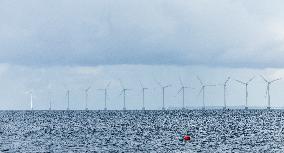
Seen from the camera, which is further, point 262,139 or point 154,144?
point 262,139

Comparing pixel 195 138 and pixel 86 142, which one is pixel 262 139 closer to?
pixel 195 138

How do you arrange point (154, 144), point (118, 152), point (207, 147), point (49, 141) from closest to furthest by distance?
point (118, 152) < point (207, 147) < point (154, 144) < point (49, 141)

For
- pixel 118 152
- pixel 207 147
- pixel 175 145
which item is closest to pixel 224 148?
pixel 207 147

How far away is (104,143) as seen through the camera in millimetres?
124188

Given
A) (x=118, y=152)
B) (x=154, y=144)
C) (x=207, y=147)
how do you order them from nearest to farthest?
(x=118, y=152), (x=207, y=147), (x=154, y=144)

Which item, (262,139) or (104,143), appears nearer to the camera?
(104,143)

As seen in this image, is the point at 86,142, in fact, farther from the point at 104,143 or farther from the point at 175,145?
the point at 175,145

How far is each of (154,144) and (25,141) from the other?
30.1m

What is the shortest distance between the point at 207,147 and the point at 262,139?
2531cm

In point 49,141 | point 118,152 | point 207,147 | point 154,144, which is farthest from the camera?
point 49,141

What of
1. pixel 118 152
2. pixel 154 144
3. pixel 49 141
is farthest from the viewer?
pixel 49 141

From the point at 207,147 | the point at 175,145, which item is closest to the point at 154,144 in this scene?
the point at 175,145

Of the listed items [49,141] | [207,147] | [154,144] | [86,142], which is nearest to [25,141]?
[49,141]

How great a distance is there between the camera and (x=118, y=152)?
343 ft
